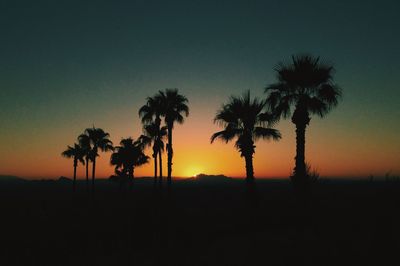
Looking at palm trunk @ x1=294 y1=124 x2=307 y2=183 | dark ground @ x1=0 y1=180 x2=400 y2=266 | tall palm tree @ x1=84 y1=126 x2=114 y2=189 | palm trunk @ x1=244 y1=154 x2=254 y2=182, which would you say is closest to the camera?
dark ground @ x1=0 y1=180 x2=400 y2=266

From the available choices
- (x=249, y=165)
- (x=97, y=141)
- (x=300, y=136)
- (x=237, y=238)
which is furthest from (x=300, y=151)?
(x=97, y=141)

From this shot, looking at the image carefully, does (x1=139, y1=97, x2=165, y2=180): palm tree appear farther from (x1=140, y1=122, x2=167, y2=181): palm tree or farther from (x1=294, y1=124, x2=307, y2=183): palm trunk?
(x1=294, y1=124, x2=307, y2=183): palm trunk

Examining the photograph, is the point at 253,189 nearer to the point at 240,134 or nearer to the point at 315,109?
the point at 240,134

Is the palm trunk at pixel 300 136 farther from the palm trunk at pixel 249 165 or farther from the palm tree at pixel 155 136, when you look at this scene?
the palm tree at pixel 155 136

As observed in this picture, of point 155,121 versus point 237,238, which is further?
point 155,121

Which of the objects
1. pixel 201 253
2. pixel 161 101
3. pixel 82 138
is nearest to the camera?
pixel 201 253

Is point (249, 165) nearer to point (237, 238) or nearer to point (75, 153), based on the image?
point (237, 238)

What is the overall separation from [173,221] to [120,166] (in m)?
37.1

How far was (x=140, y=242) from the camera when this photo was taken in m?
15.3

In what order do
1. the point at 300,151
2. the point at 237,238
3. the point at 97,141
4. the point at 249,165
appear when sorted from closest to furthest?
the point at 237,238
the point at 300,151
the point at 249,165
the point at 97,141

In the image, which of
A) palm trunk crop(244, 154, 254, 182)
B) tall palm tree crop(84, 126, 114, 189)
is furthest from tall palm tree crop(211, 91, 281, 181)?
tall palm tree crop(84, 126, 114, 189)

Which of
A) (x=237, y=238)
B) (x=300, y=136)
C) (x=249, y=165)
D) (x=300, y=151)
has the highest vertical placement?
(x=300, y=136)

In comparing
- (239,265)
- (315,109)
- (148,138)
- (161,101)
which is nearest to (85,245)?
(239,265)

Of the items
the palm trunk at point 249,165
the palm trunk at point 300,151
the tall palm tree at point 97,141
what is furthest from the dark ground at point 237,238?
the tall palm tree at point 97,141
